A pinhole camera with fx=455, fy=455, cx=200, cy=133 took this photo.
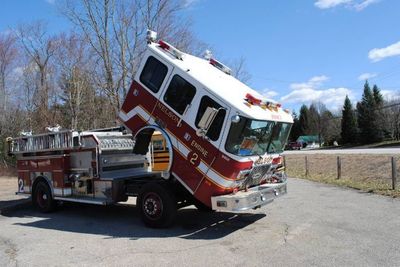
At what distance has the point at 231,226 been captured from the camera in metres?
8.98

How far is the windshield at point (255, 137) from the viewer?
8.00 m

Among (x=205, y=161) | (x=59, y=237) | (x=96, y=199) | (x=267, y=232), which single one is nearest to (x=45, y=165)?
(x=96, y=199)

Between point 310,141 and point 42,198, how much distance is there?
9227 cm

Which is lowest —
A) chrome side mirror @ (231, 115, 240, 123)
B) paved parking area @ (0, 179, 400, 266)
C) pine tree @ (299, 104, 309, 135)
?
paved parking area @ (0, 179, 400, 266)

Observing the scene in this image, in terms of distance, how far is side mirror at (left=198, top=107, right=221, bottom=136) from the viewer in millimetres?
8047

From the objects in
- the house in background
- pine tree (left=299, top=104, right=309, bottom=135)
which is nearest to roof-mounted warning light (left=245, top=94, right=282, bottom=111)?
the house in background

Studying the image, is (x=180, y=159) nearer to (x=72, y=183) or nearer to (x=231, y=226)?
(x=231, y=226)

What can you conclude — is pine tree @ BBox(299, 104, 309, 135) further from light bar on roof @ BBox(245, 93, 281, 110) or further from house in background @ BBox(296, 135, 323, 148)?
light bar on roof @ BBox(245, 93, 281, 110)

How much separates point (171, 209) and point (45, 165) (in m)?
4.41

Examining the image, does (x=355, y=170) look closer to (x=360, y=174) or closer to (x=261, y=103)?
(x=360, y=174)

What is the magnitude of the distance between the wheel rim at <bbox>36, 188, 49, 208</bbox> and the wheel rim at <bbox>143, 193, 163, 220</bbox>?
12.4 ft

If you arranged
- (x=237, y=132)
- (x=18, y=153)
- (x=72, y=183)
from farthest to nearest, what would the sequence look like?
(x=18, y=153) < (x=72, y=183) < (x=237, y=132)

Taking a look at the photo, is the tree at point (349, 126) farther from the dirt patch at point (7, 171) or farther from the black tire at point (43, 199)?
the black tire at point (43, 199)

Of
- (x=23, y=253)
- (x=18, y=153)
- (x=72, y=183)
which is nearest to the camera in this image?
(x=23, y=253)
